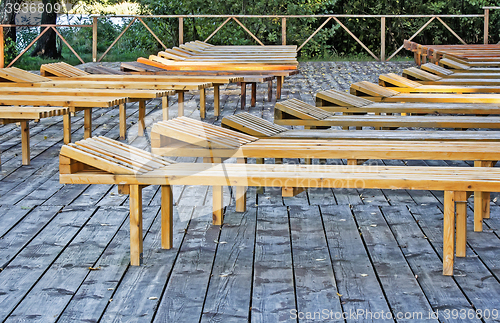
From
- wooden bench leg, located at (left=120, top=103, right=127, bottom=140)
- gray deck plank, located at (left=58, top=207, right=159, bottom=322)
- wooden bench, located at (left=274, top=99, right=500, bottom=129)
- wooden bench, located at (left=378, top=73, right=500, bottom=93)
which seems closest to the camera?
gray deck plank, located at (left=58, top=207, right=159, bottom=322)

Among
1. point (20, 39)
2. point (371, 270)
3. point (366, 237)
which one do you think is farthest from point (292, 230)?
point (20, 39)

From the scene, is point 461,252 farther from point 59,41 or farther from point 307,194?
point 59,41

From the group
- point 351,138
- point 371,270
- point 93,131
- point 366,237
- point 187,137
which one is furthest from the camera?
point 93,131

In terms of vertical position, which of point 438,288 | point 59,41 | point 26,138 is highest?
point 59,41

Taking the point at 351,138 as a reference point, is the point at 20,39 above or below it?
above

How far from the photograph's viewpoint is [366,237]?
3.02m

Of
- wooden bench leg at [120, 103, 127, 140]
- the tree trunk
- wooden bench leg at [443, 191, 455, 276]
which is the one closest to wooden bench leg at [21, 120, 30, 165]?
wooden bench leg at [120, 103, 127, 140]

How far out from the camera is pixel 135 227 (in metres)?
2.66

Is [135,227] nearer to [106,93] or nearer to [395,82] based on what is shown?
[106,93]

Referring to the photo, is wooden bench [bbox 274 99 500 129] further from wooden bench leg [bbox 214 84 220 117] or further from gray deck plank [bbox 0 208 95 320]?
wooden bench leg [bbox 214 84 220 117]

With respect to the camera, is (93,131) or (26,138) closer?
(26,138)

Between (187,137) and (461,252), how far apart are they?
4.53 ft

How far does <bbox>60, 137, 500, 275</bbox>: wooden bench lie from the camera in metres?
2.56

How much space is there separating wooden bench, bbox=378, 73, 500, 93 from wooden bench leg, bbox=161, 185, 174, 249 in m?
3.21
